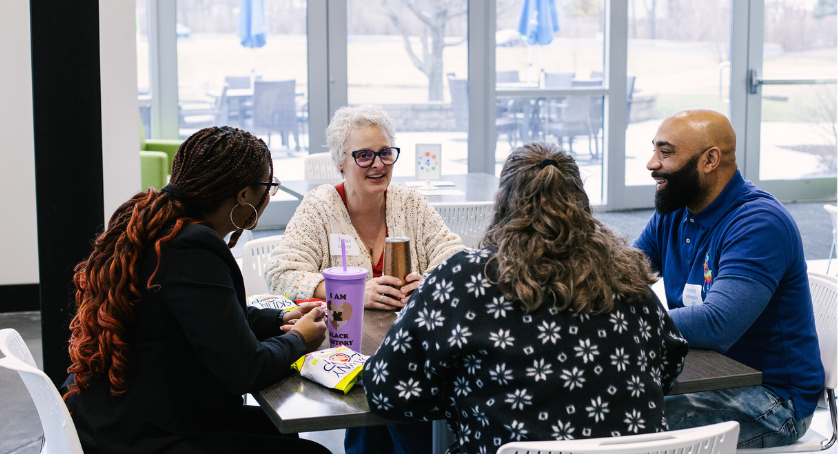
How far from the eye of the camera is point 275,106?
21.9 feet

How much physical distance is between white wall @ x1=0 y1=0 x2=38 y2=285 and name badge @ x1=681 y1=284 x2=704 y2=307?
369 centimetres

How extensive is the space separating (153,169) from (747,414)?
14.8ft

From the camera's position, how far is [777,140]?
763 centimetres

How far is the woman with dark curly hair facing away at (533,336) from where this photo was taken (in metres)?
1.38

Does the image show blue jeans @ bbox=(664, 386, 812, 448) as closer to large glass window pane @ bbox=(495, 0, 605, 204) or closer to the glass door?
large glass window pane @ bbox=(495, 0, 605, 204)

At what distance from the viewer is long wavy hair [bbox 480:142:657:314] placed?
1395mm

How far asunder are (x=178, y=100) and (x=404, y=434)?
497 cm

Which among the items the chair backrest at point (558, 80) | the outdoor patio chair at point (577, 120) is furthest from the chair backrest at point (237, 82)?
the outdoor patio chair at point (577, 120)

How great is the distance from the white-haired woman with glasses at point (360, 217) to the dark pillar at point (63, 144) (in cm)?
62

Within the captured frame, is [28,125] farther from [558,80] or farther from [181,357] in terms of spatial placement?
[558,80]

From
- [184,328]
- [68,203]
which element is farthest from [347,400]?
[68,203]

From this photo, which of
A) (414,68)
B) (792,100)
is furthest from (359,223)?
(792,100)

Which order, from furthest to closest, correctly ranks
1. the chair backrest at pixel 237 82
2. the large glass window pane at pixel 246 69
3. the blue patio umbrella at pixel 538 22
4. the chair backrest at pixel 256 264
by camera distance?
the blue patio umbrella at pixel 538 22, the chair backrest at pixel 237 82, the large glass window pane at pixel 246 69, the chair backrest at pixel 256 264

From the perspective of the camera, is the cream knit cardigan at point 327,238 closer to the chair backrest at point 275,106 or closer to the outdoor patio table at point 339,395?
the outdoor patio table at point 339,395
